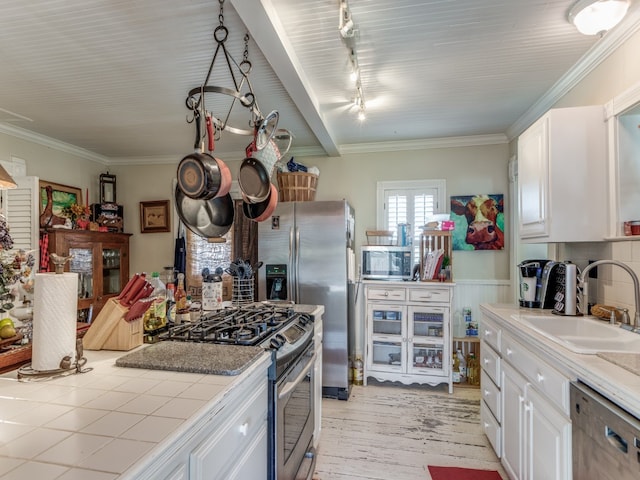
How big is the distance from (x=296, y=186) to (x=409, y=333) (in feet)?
5.91

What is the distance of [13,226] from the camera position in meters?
3.13

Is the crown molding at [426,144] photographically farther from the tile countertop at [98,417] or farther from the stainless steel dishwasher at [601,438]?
the tile countertop at [98,417]

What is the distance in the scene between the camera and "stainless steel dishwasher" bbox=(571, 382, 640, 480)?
0.95m

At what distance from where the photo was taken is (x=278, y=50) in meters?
1.85

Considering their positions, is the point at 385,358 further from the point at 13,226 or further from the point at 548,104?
the point at 13,226

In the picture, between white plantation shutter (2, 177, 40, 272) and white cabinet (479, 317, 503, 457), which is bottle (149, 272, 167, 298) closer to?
white cabinet (479, 317, 503, 457)

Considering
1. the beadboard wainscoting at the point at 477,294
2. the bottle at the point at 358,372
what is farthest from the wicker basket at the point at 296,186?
the beadboard wainscoting at the point at 477,294

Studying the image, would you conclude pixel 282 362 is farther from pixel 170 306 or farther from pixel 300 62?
pixel 300 62

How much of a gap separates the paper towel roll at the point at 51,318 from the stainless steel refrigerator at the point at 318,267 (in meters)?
2.16

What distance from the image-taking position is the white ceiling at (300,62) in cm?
172

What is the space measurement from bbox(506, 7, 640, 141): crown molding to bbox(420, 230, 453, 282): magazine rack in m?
1.23

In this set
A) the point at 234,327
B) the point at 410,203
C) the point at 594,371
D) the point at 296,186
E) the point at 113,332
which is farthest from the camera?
the point at 410,203

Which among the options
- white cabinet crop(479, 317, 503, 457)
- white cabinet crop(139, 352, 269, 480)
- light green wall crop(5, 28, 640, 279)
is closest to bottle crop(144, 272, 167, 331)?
white cabinet crop(139, 352, 269, 480)

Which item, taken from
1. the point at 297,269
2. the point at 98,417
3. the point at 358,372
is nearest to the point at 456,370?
the point at 358,372
